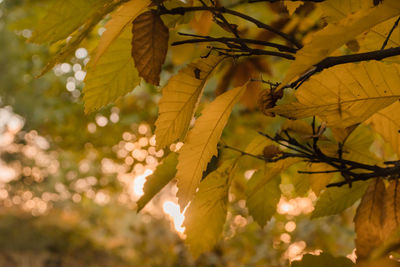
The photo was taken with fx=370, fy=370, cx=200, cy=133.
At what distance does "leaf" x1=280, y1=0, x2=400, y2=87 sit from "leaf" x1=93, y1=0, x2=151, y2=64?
198 mm

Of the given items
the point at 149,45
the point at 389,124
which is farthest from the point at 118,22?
the point at 389,124

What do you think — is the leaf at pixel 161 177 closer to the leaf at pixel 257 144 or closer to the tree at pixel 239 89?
the tree at pixel 239 89

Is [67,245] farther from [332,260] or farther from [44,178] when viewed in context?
[332,260]

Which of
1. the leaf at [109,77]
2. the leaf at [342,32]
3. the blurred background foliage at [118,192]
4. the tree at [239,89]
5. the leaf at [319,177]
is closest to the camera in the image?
the leaf at [342,32]

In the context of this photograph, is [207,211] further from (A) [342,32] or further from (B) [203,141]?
(A) [342,32]

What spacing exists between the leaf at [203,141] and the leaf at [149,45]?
0.28ft

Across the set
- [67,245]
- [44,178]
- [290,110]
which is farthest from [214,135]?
[44,178]

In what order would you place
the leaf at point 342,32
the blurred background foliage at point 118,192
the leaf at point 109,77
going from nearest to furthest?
the leaf at point 342,32, the leaf at point 109,77, the blurred background foliage at point 118,192

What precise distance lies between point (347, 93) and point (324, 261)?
18cm

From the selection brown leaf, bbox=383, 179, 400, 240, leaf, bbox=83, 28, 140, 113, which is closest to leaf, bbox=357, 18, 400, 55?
brown leaf, bbox=383, 179, 400, 240

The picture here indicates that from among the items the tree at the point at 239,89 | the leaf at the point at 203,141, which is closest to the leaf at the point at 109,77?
the tree at the point at 239,89

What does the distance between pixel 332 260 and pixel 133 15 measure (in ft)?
1.10

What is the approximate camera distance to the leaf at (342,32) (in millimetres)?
288

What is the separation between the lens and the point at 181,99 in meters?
0.48
